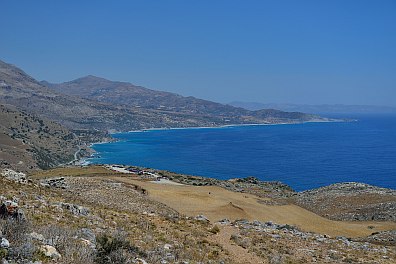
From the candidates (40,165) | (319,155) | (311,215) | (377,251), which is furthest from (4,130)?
(377,251)

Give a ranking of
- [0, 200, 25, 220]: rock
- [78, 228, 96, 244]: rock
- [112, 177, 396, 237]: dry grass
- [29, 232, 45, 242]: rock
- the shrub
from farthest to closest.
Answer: [112, 177, 396, 237]: dry grass < [78, 228, 96, 244]: rock < [0, 200, 25, 220]: rock < [29, 232, 45, 242]: rock < the shrub

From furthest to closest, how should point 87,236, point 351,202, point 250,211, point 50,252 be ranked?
point 351,202 < point 250,211 < point 87,236 < point 50,252

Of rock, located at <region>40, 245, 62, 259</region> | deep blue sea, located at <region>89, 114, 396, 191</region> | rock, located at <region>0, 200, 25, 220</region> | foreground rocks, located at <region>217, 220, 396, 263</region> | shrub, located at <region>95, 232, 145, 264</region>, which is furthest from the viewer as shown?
deep blue sea, located at <region>89, 114, 396, 191</region>

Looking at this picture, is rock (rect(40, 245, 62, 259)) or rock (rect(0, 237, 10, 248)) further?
rock (rect(40, 245, 62, 259))

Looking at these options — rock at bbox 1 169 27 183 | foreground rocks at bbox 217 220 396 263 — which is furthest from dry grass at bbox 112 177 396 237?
rock at bbox 1 169 27 183

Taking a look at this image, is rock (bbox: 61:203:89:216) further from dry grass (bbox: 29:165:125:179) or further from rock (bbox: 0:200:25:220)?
dry grass (bbox: 29:165:125:179)

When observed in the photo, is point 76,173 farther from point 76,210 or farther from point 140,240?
point 140,240

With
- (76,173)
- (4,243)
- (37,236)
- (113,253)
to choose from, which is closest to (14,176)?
(37,236)

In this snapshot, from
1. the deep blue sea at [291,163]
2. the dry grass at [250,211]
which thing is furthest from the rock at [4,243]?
the deep blue sea at [291,163]
